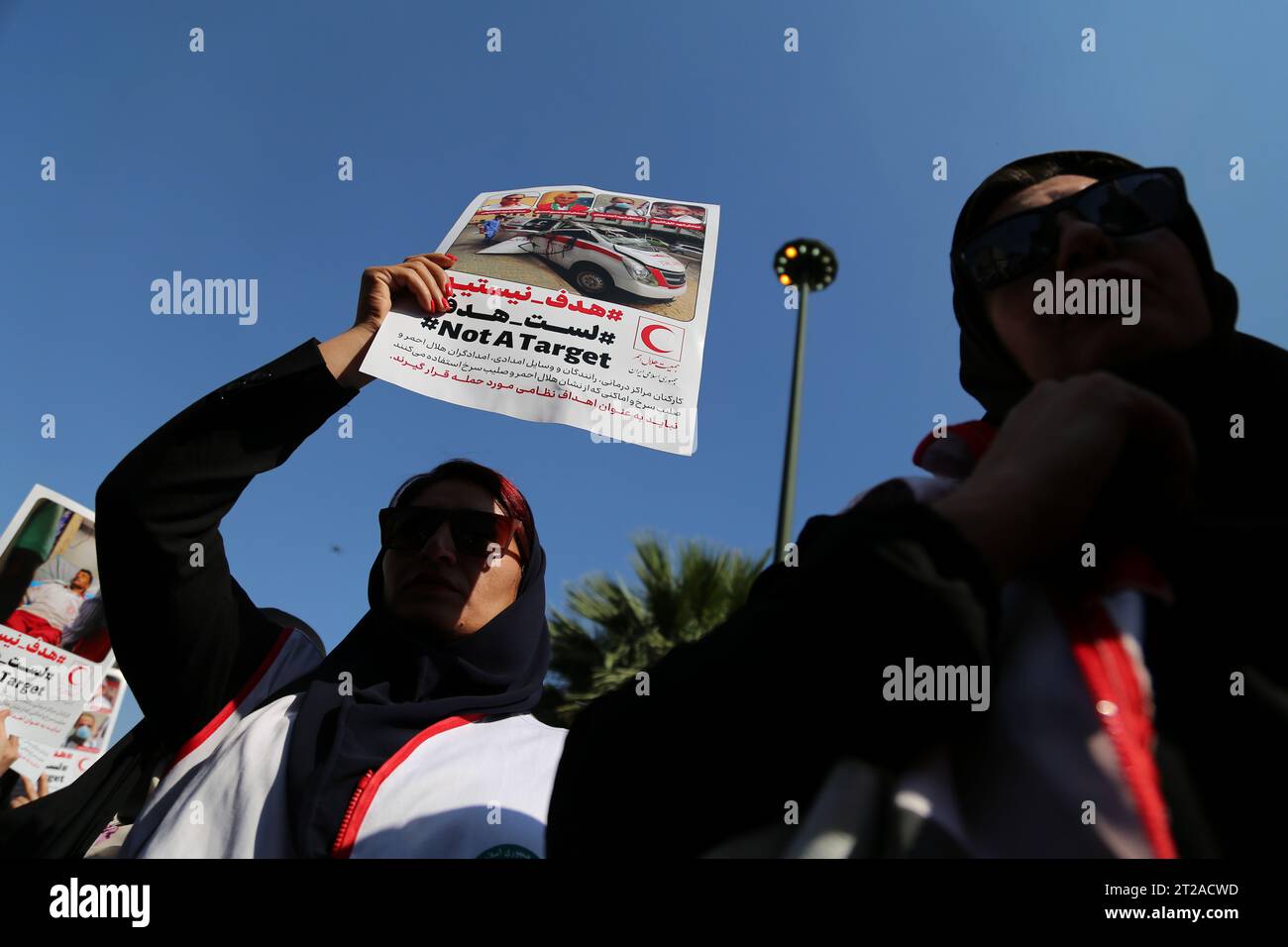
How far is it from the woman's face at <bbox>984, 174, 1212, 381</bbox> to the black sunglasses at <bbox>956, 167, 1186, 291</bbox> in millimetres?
13

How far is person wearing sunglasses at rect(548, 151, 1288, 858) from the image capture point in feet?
1.74

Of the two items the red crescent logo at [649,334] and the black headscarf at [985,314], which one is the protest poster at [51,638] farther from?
the black headscarf at [985,314]

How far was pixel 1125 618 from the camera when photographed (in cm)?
57

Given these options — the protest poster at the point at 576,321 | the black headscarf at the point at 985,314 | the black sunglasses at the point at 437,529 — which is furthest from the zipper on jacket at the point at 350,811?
the black headscarf at the point at 985,314

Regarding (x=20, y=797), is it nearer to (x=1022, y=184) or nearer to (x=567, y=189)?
(x=567, y=189)

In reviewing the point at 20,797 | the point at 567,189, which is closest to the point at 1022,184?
the point at 567,189

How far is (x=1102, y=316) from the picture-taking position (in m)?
0.77

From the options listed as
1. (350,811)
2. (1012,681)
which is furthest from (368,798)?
(1012,681)

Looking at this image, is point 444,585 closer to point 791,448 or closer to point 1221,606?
point 1221,606

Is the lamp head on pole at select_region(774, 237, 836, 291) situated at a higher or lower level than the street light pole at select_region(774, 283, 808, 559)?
higher

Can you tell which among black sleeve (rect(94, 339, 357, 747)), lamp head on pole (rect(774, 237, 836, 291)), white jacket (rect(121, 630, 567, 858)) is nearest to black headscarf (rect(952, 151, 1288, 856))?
white jacket (rect(121, 630, 567, 858))

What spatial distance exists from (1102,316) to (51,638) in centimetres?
288

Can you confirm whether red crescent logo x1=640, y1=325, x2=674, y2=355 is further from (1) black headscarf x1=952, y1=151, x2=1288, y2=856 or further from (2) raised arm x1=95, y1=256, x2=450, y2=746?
(1) black headscarf x1=952, y1=151, x2=1288, y2=856

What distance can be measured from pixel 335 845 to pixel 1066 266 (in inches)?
59.2
